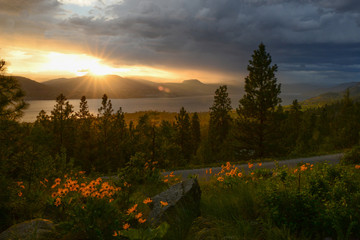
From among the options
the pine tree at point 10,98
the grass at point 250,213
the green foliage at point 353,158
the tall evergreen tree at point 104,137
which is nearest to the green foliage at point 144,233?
the grass at point 250,213

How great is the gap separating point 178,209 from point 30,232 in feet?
8.81

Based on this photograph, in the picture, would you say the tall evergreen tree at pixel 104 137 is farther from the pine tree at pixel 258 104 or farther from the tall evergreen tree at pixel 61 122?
the pine tree at pixel 258 104

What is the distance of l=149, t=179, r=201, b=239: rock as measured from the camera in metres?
4.63

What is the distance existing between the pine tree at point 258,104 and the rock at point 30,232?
2411 centimetres

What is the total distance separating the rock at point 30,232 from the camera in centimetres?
399

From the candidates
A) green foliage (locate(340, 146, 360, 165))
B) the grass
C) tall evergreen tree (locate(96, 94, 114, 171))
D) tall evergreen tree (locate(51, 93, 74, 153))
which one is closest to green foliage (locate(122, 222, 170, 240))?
the grass

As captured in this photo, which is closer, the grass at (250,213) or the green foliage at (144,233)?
the green foliage at (144,233)

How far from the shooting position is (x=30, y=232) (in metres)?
4.09

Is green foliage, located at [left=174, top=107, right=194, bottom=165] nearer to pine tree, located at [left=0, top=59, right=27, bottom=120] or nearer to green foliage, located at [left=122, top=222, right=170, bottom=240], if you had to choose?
pine tree, located at [left=0, top=59, right=27, bottom=120]

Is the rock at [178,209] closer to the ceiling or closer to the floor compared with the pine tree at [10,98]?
closer to the floor

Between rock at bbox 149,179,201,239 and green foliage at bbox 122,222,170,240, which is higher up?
green foliage at bbox 122,222,170,240

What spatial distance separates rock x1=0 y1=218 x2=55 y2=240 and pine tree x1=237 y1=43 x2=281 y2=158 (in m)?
24.1

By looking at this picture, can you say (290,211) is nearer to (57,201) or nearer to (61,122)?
(57,201)

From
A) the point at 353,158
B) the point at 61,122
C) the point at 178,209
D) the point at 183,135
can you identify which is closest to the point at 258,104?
the point at 353,158
